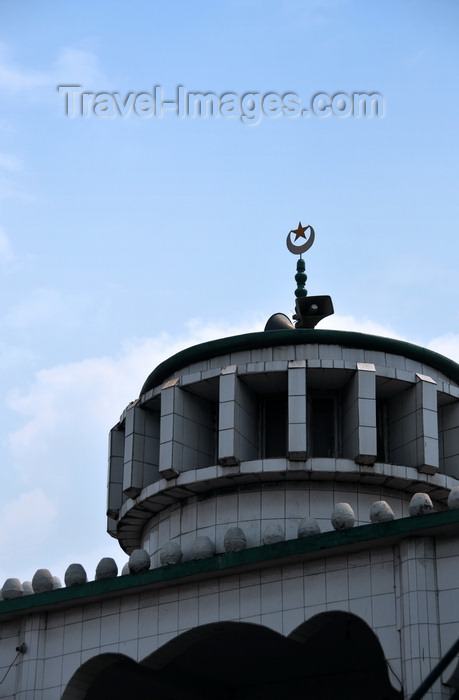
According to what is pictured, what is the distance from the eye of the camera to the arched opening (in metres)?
28.9

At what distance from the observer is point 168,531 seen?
104ft

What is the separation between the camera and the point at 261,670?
1230 inches

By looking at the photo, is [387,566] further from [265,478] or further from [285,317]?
[285,317]

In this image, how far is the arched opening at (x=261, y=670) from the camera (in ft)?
94.9

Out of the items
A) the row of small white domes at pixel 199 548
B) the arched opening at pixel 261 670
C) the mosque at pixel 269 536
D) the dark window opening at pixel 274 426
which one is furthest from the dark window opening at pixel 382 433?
the arched opening at pixel 261 670

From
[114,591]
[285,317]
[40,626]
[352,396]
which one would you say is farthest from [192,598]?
[285,317]

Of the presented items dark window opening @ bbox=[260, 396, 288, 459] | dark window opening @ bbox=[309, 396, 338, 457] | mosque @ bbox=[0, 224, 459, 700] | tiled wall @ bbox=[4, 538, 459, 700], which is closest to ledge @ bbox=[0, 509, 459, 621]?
mosque @ bbox=[0, 224, 459, 700]

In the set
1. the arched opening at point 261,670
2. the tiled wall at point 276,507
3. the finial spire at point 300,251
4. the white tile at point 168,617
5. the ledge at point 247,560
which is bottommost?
the arched opening at point 261,670

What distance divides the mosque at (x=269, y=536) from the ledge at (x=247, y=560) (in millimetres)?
41

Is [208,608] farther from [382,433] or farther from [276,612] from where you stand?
[382,433]

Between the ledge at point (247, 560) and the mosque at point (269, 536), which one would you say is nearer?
the ledge at point (247, 560)

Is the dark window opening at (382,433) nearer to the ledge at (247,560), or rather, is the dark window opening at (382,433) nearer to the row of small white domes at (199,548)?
the row of small white domes at (199,548)

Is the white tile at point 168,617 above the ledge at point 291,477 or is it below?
below

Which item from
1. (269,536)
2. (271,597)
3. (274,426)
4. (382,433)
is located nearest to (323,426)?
(274,426)
